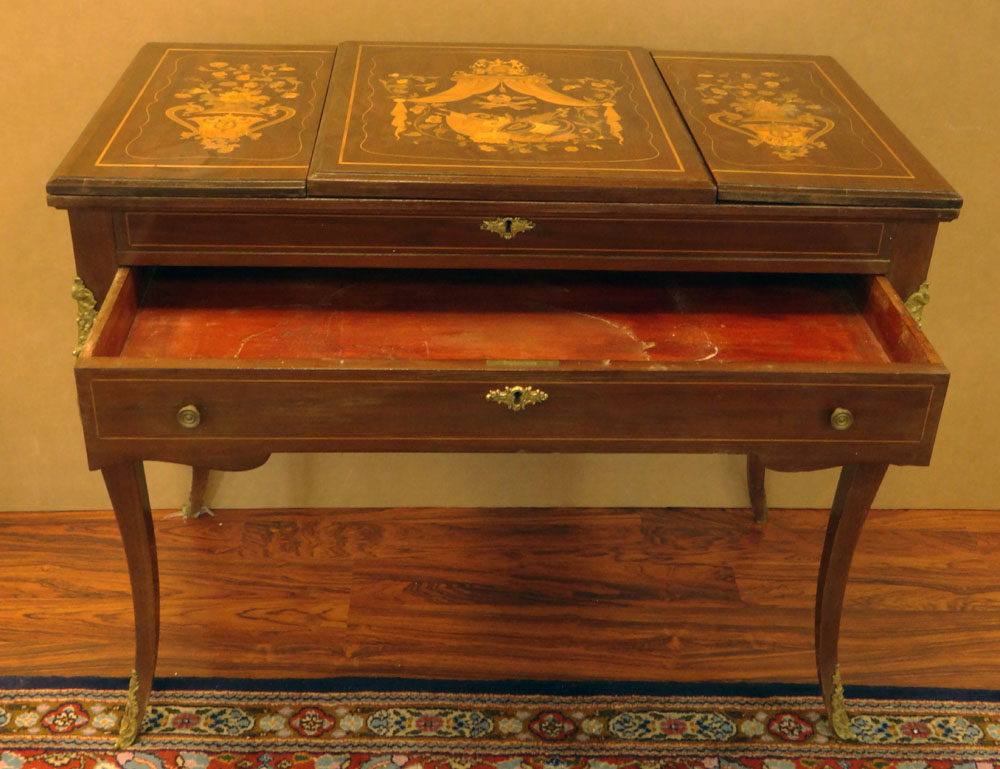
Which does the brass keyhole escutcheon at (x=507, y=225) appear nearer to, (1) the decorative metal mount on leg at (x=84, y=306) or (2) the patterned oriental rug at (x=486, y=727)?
(1) the decorative metal mount on leg at (x=84, y=306)

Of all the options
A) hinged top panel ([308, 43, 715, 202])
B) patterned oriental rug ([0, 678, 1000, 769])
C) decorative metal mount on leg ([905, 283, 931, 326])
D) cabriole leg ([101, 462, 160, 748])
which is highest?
hinged top panel ([308, 43, 715, 202])

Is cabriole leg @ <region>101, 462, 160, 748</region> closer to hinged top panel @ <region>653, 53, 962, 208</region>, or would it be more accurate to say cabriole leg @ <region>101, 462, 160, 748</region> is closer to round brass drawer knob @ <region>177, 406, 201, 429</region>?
round brass drawer knob @ <region>177, 406, 201, 429</region>

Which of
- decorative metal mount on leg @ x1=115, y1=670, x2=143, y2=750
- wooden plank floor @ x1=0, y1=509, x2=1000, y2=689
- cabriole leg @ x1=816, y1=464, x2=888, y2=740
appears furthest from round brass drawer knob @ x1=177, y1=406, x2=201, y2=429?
cabriole leg @ x1=816, y1=464, x2=888, y2=740

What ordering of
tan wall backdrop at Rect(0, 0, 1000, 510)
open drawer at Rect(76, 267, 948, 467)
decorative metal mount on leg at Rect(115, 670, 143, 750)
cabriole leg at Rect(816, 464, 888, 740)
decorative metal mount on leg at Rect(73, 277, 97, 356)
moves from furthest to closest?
1. tan wall backdrop at Rect(0, 0, 1000, 510)
2. decorative metal mount on leg at Rect(115, 670, 143, 750)
3. cabriole leg at Rect(816, 464, 888, 740)
4. decorative metal mount on leg at Rect(73, 277, 97, 356)
5. open drawer at Rect(76, 267, 948, 467)

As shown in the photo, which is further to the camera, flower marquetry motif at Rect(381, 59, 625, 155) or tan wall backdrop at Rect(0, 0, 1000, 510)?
tan wall backdrop at Rect(0, 0, 1000, 510)

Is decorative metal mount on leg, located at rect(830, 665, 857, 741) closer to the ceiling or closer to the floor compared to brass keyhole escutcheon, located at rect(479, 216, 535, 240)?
closer to the floor

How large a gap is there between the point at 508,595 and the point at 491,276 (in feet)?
2.18

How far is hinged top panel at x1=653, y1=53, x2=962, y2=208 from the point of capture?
4.99 ft

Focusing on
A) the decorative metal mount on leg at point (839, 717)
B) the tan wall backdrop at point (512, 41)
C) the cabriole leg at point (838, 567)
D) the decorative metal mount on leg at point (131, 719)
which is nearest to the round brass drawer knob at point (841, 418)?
the cabriole leg at point (838, 567)

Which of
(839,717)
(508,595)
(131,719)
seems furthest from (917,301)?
(131,719)

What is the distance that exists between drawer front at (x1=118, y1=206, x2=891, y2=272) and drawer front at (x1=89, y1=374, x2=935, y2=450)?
7.9 inches

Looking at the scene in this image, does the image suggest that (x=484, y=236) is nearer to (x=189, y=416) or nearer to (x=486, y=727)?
(x=189, y=416)

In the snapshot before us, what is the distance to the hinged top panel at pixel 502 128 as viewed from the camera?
149 centimetres

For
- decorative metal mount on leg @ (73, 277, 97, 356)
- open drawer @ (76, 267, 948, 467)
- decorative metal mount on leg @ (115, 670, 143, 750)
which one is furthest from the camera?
decorative metal mount on leg @ (115, 670, 143, 750)
